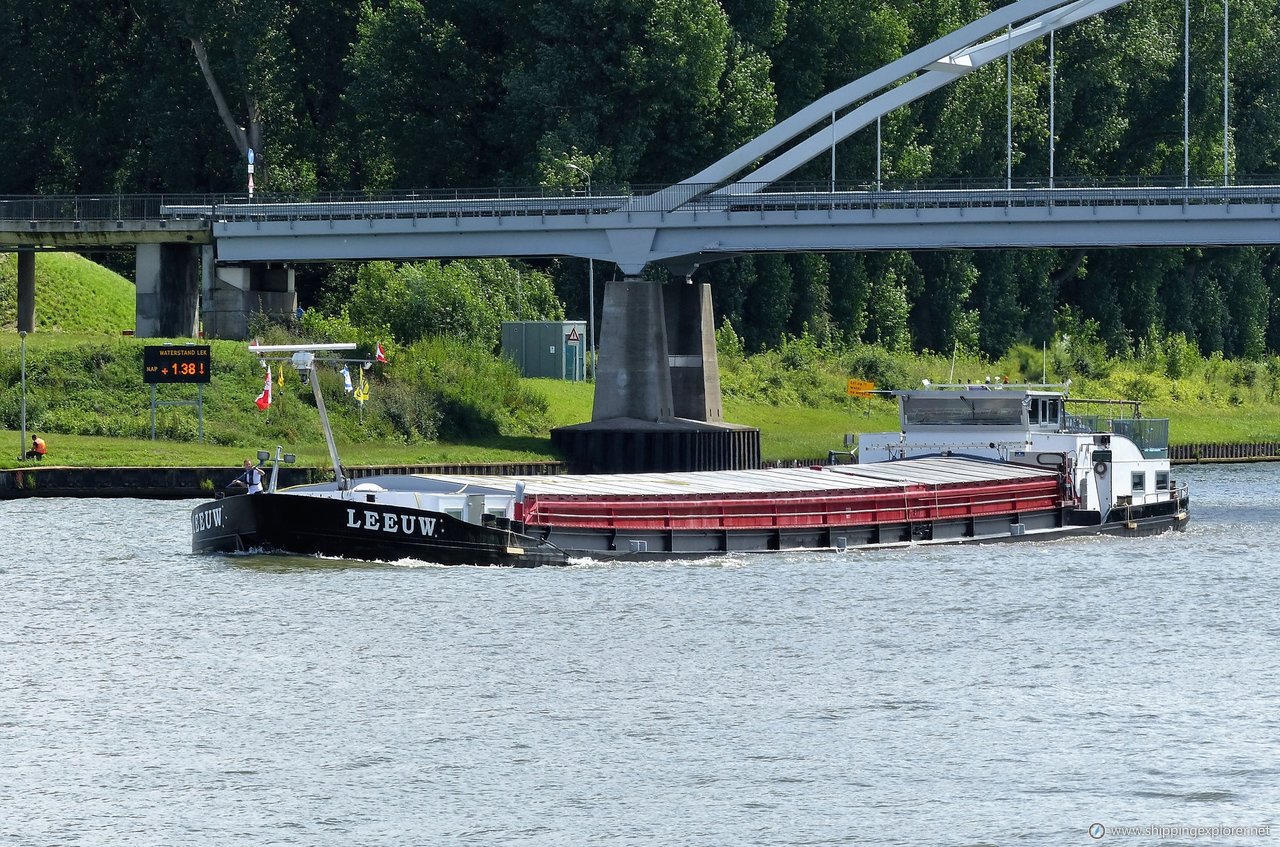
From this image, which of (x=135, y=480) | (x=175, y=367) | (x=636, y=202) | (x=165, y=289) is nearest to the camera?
(x=135, y=480)

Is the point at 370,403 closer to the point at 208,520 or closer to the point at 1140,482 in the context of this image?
the point at 1140,482

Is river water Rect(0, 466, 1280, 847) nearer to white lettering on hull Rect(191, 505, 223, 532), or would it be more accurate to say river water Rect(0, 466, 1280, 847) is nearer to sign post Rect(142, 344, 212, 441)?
white lettering on hull Rect(191, 505, 223, 532)

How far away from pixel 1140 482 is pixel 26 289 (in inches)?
2001

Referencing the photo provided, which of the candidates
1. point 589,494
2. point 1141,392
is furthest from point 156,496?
point 1141,392

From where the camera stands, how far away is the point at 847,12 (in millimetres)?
109188

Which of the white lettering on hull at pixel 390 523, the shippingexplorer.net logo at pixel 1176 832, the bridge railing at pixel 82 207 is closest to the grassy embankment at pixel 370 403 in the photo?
the bridge railing at pixel 82 207

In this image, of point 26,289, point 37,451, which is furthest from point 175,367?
point 26,289

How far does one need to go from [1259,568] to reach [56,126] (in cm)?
8184

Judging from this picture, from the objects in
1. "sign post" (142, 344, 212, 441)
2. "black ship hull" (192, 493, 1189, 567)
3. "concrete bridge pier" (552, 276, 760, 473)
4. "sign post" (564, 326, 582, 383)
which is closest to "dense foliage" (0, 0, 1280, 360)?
"sign post" (564, 326, 582, 383)

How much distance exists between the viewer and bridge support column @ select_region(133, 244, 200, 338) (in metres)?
88.0

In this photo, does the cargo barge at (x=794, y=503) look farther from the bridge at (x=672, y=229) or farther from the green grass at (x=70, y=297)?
the green grass at (x=70, y=297)

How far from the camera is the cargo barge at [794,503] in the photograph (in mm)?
48656

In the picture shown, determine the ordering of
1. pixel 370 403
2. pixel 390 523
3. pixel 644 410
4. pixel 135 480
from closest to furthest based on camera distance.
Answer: pixel 390 523, pixel 135 480, pixel 644 410, pixel 370 403

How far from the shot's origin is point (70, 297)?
10119 cm
